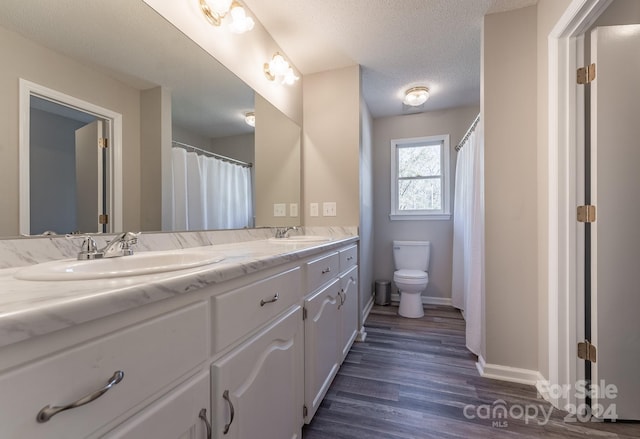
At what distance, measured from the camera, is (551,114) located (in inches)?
55.5

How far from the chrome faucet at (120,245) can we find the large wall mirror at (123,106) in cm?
6

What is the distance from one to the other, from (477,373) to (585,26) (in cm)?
196

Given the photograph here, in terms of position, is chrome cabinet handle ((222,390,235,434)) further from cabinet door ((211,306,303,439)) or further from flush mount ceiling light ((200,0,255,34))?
flush mount ceiling light ((200,0,255,34))

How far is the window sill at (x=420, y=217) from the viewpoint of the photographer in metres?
3.10

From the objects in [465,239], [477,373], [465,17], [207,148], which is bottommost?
[477,373]

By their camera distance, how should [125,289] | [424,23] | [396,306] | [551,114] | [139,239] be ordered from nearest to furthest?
[125,289]
[139,239]
[551,114]
[424,23]
[396,306]

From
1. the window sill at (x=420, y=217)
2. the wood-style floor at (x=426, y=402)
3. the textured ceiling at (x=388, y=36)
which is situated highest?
the textured ceiling at (x=388, y=36)

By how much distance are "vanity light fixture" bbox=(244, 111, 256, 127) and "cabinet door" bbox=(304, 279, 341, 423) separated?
114 cm

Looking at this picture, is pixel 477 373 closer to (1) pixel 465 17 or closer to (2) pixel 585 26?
(2) pixel 585 26

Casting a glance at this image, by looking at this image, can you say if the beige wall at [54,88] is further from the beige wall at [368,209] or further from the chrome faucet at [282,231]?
the beige wall at [368,209]

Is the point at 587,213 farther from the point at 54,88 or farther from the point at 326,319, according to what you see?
the point at 54,88

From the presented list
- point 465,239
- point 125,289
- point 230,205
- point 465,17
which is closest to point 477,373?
point 465,239

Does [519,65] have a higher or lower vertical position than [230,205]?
higher

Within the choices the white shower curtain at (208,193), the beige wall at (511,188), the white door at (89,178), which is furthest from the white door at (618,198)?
the white door at (89,178)
